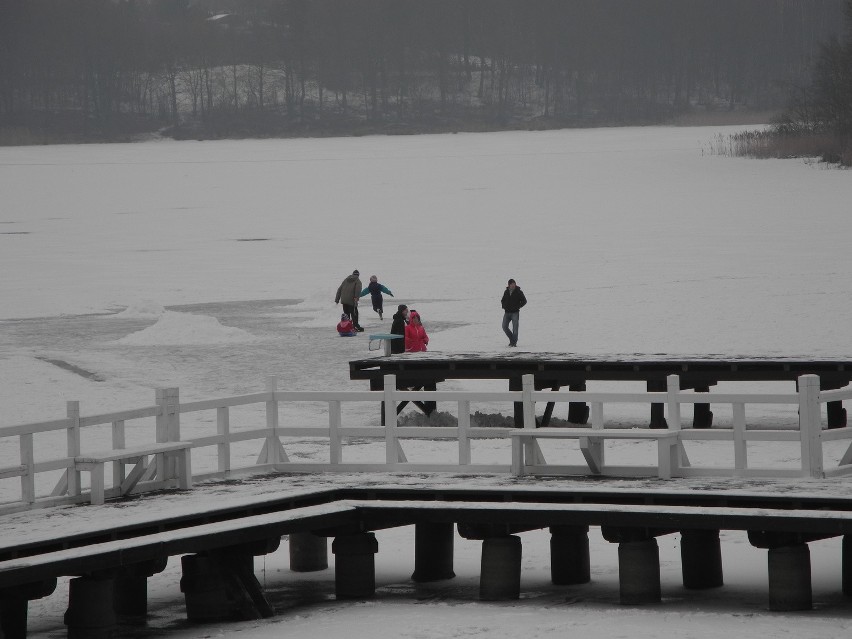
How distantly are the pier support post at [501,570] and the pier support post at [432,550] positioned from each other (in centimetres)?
80

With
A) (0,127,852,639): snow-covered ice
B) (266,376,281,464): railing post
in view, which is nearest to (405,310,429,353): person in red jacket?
(0,127,852,639): snow-covered ice

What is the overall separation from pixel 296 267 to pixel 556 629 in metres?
32.1

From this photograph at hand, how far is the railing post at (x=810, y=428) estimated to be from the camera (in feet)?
43.1

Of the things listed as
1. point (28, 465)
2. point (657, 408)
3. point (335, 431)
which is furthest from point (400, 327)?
point (28, 465)

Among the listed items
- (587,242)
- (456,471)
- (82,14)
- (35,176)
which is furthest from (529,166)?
(82,14)

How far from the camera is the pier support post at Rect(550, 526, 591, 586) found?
13.1m

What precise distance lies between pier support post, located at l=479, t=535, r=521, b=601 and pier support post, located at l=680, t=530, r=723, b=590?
54.3 inches

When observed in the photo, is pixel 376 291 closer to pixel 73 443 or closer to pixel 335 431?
pixel 335 431

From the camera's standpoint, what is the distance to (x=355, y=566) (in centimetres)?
1298

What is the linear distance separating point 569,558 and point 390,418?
2.23 metres

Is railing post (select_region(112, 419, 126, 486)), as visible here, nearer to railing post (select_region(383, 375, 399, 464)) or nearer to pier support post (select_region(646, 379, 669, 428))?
railing post (select_region(383, 375, 399, 464))

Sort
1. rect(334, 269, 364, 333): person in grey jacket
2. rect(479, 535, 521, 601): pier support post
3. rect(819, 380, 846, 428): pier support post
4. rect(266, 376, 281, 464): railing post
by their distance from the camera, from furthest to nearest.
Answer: rect(334, 269, 364, 333): person in grey jacket, rect(819, 380, 846, 428): pier support post, rect(266, 376, 281, 464): railing post, rect(479, 535, 521, 601): pier support post

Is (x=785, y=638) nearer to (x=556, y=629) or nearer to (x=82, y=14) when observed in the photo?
(x=556, y=629)

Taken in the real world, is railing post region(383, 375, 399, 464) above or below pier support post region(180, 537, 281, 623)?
above
